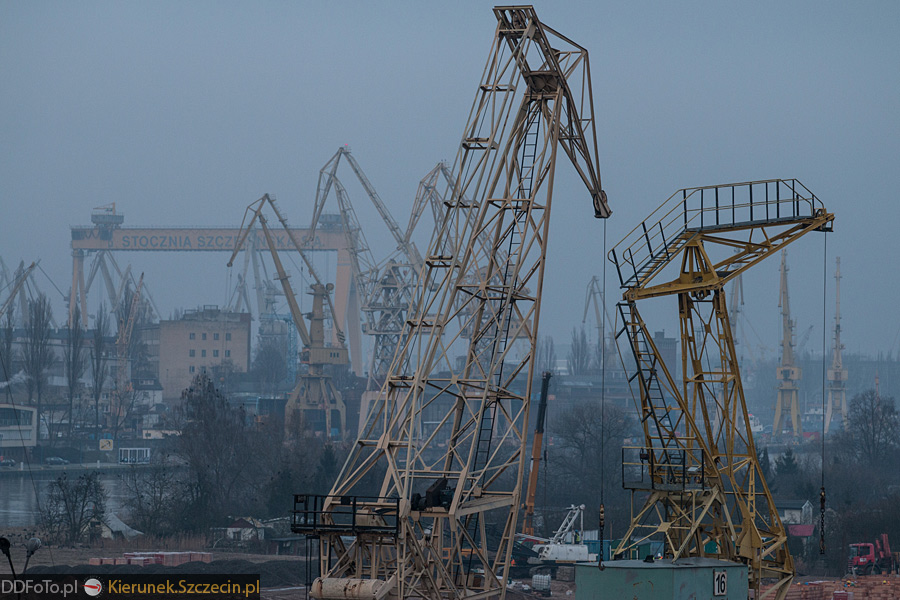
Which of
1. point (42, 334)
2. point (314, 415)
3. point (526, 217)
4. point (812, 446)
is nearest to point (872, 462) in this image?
point (812, 446)

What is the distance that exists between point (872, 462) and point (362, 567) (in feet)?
340

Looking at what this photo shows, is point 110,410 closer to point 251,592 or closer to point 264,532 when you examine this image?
point 264,532

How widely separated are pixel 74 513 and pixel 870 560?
147 ft

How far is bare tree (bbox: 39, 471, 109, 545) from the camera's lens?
7431cm

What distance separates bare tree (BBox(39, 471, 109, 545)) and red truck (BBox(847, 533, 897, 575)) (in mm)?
41284

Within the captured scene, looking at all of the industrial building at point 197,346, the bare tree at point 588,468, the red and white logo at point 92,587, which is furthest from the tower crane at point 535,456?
the industrial building at point 197,346

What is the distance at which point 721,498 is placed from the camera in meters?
35.8

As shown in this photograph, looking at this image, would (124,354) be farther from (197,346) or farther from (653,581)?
(653,581)

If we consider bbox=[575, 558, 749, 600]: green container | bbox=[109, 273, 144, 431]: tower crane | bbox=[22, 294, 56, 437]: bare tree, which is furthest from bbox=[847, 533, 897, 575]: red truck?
bbox=[109, 273, 144, 431]: tower crane

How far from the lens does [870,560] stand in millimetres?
65250

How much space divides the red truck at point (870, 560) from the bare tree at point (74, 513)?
41284mm

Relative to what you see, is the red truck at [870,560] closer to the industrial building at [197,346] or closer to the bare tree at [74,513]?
the bare tree at [74,513]

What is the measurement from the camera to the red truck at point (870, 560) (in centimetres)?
6500

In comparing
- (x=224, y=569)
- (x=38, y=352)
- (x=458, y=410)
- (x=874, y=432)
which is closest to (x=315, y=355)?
(x=38, y=352)
